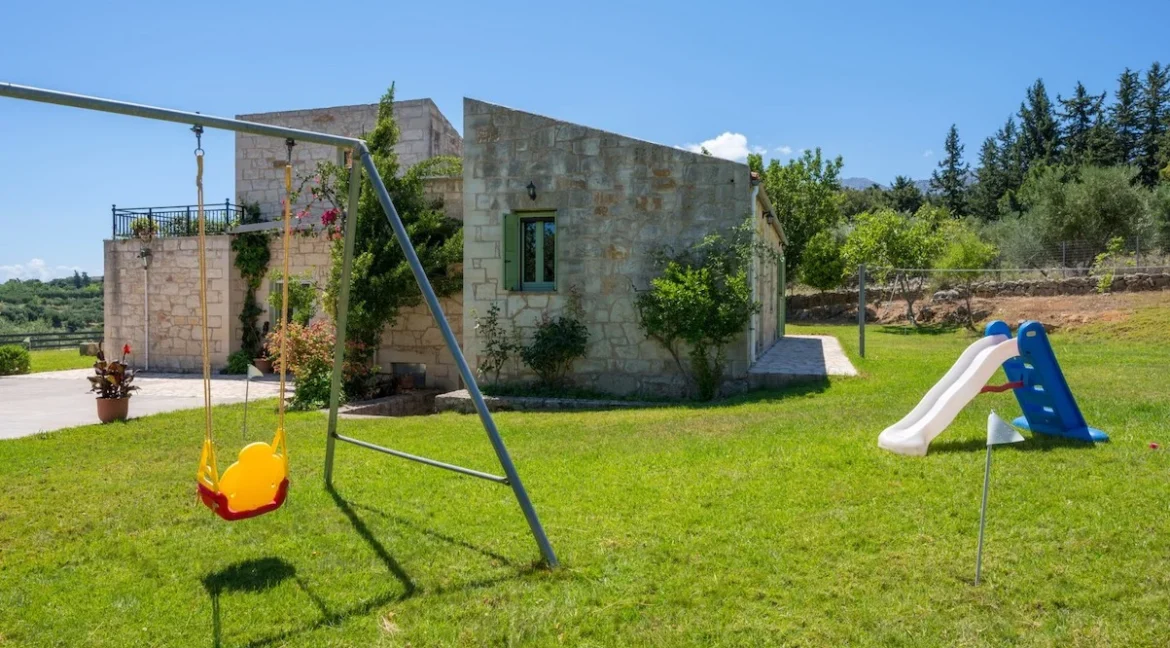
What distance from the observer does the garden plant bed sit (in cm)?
1052

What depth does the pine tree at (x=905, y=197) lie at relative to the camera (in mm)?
51975

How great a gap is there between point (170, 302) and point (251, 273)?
2421mm

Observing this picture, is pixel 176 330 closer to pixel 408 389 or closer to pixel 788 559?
pixel 408 389

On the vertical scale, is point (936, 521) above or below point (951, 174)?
below

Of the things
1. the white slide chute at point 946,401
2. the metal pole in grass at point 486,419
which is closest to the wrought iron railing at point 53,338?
the metal pole in grass at point 486,419

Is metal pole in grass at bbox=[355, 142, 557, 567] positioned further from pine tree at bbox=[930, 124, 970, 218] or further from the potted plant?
pine tree at bbox=[930, 124, 970, 218]

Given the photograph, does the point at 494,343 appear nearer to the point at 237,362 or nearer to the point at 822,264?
the point at 237,362

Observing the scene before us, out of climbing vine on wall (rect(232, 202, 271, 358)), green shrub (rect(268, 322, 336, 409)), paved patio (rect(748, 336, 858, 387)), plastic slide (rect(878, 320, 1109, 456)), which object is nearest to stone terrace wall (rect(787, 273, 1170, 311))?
paved patio (rect(748, 336, 858, 387))

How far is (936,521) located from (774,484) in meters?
1.15

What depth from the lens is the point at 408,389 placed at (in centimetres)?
1278

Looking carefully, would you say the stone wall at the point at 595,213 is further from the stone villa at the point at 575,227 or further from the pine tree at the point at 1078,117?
the pine tree at the point at 1078,117

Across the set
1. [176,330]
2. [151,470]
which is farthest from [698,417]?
[176,330]

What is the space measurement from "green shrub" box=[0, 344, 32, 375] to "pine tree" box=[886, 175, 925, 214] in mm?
49243

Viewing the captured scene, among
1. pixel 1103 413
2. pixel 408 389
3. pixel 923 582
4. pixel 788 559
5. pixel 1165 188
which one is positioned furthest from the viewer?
pixel 1165 188
